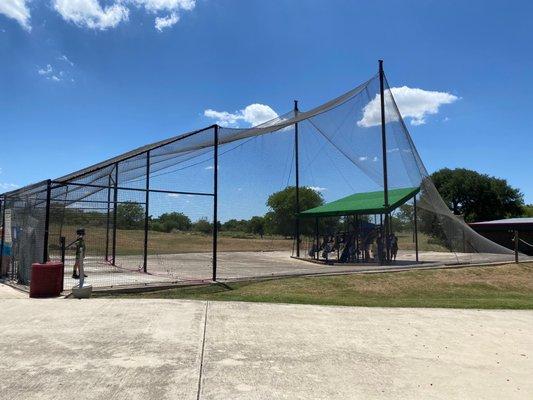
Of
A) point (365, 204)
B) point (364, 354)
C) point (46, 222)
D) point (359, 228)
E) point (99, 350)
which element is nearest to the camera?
point (99, 350)

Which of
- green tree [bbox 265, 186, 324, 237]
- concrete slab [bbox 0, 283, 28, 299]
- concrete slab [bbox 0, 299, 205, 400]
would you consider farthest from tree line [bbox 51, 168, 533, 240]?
concrete slab [bbox 0, 299, 205, 400]

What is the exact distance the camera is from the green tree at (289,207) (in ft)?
86.8

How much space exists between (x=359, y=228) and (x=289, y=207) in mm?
8968

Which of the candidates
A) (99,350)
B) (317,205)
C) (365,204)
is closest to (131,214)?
(365,204)

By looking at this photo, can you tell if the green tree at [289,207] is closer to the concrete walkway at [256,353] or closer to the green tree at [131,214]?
the green tree at [131,214]

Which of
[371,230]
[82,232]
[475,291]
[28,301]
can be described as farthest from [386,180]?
[28,301]

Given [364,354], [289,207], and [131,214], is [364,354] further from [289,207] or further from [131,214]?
[289,207]

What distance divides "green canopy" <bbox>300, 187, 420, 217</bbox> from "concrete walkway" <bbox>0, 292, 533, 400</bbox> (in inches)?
359

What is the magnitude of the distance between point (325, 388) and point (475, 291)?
9.68m

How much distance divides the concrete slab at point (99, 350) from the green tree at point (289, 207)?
54.2 feet

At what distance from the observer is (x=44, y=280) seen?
990cm

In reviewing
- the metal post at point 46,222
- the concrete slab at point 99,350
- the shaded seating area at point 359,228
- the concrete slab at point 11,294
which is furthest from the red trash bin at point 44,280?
the shaded seating area at point 359,228

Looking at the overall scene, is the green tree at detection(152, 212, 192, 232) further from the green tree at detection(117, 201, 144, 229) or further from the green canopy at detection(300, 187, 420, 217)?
the green canopy at detection(300, 187, 420, 217)

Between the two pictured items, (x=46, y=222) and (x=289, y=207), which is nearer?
(x=46, y=222)
